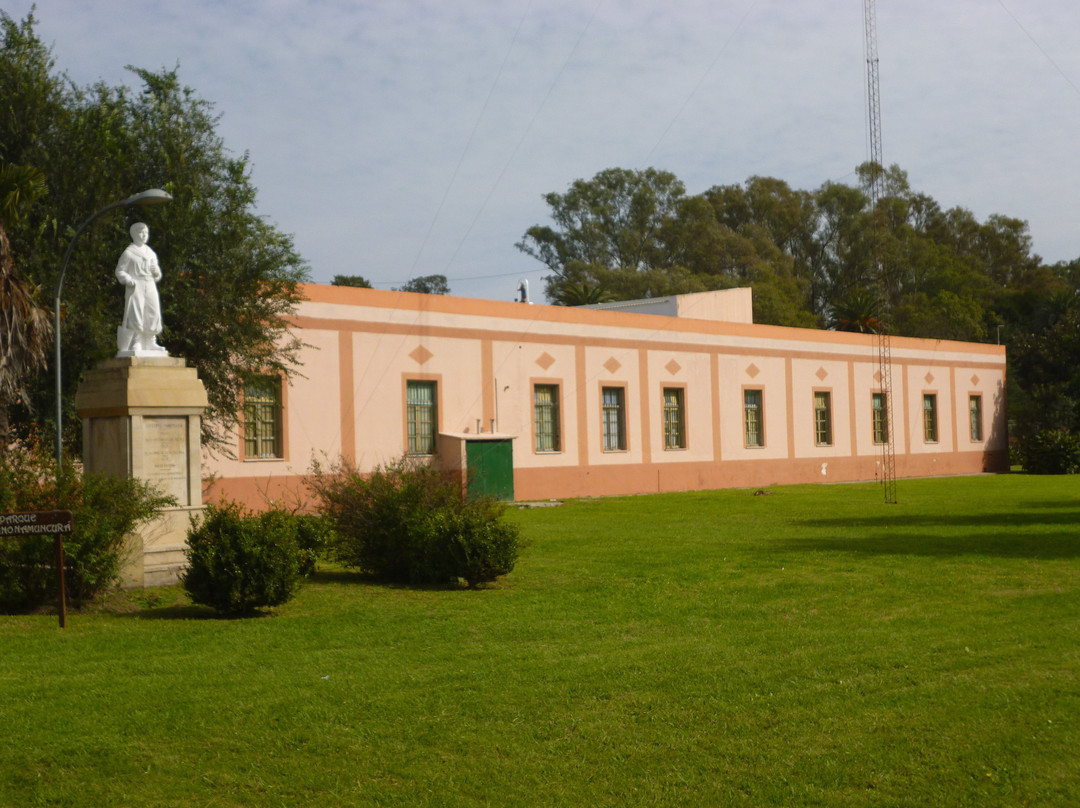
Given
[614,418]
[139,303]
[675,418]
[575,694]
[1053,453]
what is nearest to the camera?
[575,694]

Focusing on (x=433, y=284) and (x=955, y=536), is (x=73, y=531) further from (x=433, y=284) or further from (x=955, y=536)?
(x=433, y=284)

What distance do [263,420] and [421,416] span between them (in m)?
4.58

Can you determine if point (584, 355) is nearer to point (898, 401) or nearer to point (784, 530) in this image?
point (784, 530)

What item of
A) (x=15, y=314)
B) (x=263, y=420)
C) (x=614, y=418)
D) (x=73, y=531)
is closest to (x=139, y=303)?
(x=73, y=531)

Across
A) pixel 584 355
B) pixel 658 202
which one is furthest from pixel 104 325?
pixel 658 202

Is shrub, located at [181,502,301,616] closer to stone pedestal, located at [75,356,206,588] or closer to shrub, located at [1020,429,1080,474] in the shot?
stone pedestal, located at [75,356,206,588]

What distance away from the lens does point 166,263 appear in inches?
870

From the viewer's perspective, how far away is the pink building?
1030 inches

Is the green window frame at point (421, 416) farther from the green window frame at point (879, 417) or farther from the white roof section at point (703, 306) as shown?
the green window frame at point (879, 417)

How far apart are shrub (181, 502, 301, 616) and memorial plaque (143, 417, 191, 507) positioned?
235 centimetres

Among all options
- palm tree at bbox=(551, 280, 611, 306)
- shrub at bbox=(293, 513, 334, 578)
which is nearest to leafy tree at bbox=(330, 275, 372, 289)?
palm tree at bbox=(551, 280, 611, 306)

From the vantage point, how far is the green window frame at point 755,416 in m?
37.5

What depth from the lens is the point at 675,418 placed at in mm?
35062

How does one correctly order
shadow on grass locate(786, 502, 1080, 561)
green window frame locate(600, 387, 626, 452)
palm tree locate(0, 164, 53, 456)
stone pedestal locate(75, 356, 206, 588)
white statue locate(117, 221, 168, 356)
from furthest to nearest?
green window frame locate(600, 387, 626, 452)
palm tree locate(0, 164, 53, 456)
shadow on grass locate(786, 502, 1080, 561)
white statue locate(117, 221, 168, 356)
stone pedestal locate(75, 356, 206, 588)
